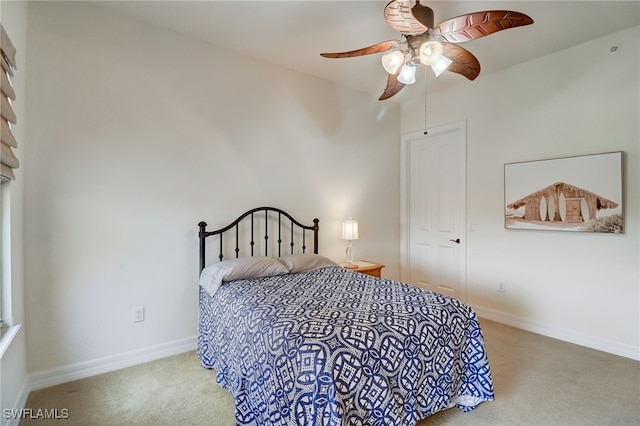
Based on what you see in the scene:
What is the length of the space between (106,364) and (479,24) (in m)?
3.40

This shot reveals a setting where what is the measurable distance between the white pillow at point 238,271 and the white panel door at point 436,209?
223cm

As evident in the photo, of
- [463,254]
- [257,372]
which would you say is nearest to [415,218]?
[463,254]

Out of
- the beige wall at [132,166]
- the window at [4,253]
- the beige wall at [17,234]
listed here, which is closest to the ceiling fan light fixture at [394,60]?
the beige wall at [132,166]

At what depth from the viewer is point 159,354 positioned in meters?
2.64

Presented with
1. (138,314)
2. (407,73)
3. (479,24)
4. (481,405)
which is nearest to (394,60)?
(407,73)

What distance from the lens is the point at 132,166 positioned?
255 centimetres

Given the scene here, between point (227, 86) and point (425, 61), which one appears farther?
point (227, 86)

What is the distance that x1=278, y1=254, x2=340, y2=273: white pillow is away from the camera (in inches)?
113

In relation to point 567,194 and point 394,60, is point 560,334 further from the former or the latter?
point 394,60

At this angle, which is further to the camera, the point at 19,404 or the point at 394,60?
the point at 394,60

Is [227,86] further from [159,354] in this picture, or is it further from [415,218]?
[415,218]

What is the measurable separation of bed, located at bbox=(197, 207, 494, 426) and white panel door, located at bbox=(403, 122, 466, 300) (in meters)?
1.87

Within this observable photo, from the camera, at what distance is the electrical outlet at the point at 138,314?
2.56 meters

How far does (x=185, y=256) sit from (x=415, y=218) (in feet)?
9.70
